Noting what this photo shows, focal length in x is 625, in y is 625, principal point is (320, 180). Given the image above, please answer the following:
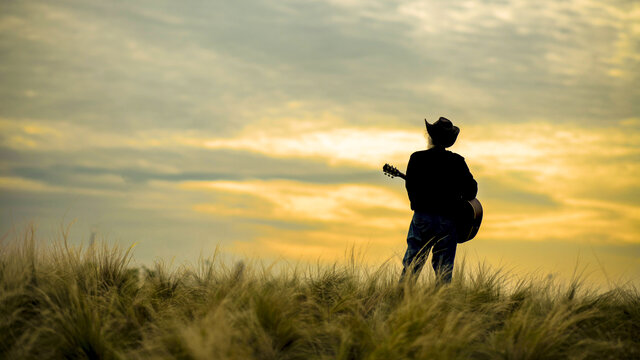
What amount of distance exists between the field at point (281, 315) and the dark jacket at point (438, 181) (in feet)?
3.16

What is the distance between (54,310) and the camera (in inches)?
273

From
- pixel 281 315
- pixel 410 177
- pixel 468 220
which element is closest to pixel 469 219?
pixel 468 220

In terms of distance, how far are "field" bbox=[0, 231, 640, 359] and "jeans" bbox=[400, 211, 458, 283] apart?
21 centimetres

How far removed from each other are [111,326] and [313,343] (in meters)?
2.27

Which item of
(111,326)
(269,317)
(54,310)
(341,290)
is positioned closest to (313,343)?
(269,317)

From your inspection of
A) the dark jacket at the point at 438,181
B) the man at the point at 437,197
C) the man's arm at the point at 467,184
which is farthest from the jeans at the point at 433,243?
the man's arm at the point at 467,184

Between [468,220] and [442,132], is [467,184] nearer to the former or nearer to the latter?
[468,220]

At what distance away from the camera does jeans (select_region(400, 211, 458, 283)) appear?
825 cm

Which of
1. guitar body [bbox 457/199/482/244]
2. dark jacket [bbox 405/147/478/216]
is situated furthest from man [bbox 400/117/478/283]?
guitar body [bbox 457/199/482/244]

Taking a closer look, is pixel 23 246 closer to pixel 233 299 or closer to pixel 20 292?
pixel 20 292

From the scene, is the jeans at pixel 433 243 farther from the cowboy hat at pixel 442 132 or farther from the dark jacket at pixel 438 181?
the cowboy hat at pixel 442 132

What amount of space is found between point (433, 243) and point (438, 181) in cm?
84

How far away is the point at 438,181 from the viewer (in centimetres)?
826

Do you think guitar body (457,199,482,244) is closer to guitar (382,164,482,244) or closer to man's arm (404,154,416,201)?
guitar (382,164,482,244)
